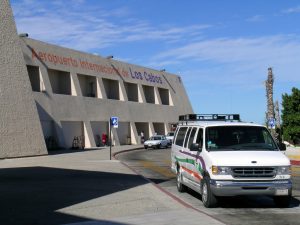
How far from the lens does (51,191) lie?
15.4 metres

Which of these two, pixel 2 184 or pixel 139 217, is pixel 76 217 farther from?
pixel 2 184

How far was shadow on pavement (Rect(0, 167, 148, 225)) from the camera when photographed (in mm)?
10961

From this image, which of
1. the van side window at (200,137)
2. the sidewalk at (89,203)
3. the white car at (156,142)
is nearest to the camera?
the sidewalk at (89,203)

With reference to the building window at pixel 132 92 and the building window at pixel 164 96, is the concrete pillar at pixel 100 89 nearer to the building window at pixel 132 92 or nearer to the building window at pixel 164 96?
the building window at pixel 132 92

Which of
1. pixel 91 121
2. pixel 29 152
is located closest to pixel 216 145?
pixel 29 152

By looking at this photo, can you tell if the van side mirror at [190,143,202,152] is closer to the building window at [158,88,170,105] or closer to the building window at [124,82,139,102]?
the building window at [124,82,139,102]

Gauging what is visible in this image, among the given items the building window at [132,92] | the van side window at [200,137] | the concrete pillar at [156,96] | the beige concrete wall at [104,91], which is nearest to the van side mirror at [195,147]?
the van side window at [200,137]

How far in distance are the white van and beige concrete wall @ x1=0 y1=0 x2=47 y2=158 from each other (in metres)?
22.5

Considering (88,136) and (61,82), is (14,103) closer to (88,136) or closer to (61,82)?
(61,82)

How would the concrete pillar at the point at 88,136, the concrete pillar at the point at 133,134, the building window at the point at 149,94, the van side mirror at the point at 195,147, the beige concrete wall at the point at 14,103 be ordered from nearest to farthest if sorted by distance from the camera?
the van side mirror at the point at 195,147 → the beige concrete wall at the point at 14,103 → the concrete pillar at the point at 88,136 → the concrete pillar at the point at 133,134 → the building window at the point at 149,94

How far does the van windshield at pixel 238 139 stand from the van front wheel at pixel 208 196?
2.91 ft

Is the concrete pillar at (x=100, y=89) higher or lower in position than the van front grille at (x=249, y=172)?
higher

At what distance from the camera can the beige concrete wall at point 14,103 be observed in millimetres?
34719

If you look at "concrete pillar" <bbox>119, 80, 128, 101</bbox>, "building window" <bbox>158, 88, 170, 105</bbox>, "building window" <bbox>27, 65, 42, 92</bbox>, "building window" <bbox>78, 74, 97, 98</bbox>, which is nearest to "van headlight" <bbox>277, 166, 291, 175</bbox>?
"building window" <bbox>27, 65, 42, 92</bbox>
